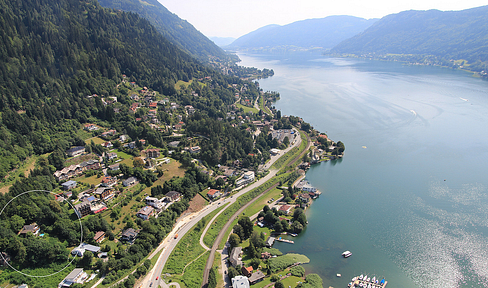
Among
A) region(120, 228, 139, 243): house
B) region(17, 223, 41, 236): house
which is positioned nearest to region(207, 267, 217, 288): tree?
region(120, 228, 139, 243): house

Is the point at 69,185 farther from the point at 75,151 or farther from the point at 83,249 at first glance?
the point at 83,249

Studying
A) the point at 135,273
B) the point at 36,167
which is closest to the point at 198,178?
the point at 135,273

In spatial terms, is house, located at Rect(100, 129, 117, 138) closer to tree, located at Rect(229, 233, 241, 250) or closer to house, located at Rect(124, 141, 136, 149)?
house, located at Rect(124, 141, 136, 149)

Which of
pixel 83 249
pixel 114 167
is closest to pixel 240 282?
pixel 83 249

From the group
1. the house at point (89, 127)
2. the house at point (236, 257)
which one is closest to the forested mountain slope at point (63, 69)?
→ the house at point (89, 127)

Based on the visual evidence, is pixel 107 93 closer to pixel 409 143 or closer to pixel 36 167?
pixel 36 167
